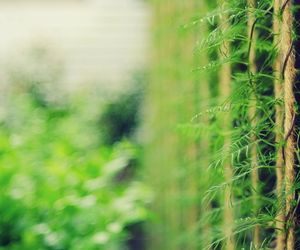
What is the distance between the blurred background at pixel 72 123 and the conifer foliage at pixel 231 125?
0.37 metres

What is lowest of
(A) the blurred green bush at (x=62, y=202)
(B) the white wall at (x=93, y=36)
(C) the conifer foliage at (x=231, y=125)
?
(A) the blurred green bush at (x=62, y=202)

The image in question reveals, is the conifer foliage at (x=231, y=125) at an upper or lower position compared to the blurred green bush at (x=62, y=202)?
upper

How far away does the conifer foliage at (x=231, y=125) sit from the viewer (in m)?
1.20

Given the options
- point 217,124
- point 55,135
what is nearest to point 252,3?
point 217,124

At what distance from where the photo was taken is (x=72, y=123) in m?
5.32

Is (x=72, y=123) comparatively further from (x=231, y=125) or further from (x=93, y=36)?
(x=93, y=36)

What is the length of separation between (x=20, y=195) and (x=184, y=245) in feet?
2.56

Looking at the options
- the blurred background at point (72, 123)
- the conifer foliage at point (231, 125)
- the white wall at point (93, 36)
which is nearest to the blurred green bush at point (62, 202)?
the blurred background at point (72, 123)

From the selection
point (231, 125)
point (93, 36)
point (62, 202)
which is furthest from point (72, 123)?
point (93, 36)

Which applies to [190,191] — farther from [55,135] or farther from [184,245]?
[55,135]

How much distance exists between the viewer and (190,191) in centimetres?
258

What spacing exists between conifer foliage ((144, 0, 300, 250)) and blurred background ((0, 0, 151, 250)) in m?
0.37

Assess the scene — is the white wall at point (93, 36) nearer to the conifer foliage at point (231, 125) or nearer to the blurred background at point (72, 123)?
the blurred background at point (72, 123)

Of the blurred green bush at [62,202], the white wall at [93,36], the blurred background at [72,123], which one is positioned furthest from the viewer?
the white wall at [93,36]
